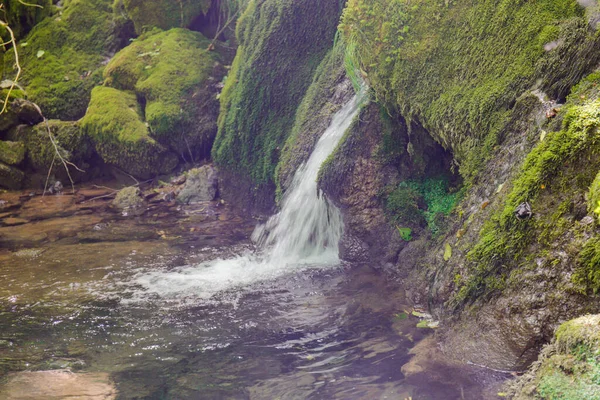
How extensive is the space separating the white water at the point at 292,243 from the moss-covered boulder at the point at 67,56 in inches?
281

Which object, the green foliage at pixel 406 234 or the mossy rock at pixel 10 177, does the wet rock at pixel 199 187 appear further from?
the green foliage at pixel 406 234

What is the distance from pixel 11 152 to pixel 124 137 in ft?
9.17

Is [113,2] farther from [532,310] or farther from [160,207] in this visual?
[532,310]

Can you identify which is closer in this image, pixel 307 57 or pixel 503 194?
pixel 503 194

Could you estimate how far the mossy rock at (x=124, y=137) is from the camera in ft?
37.2

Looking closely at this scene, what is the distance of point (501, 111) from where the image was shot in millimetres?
4828

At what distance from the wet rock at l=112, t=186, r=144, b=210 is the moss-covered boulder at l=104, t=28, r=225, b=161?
4.19 feet

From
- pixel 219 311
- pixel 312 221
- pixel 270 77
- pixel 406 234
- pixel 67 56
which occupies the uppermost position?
pixel 67 56

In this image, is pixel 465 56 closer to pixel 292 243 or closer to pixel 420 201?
pixel 420 201

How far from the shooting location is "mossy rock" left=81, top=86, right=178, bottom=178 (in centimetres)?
1134

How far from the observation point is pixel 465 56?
5414mm

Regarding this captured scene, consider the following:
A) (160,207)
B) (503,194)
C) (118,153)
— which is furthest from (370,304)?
(118,153)

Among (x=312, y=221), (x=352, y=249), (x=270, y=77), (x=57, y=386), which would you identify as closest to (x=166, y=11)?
(x=270, y=77)

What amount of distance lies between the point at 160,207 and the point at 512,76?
7810 millimetres
